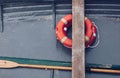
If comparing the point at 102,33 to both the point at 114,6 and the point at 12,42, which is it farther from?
the point at 12,42

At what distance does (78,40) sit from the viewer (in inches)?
206

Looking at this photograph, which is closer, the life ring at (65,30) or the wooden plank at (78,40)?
the wooden plank at (78,40)

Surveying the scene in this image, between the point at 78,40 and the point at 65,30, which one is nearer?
the point at 78,40

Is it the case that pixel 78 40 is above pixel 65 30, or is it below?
below

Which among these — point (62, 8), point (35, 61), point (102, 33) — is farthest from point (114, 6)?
point (35, 61)

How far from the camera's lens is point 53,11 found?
564cm

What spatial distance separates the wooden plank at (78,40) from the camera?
5.16m

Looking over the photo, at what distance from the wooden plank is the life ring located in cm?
14

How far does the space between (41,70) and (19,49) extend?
58 centimetres

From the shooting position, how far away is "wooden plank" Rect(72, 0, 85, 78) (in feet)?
16.9

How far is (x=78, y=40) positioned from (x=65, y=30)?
14.3 inches

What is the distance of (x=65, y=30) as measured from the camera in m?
5.46

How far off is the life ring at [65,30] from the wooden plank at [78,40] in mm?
135

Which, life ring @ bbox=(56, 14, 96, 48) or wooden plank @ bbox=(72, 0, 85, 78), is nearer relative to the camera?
wooden plank @ bbox=(72, 0, 85, 78)
